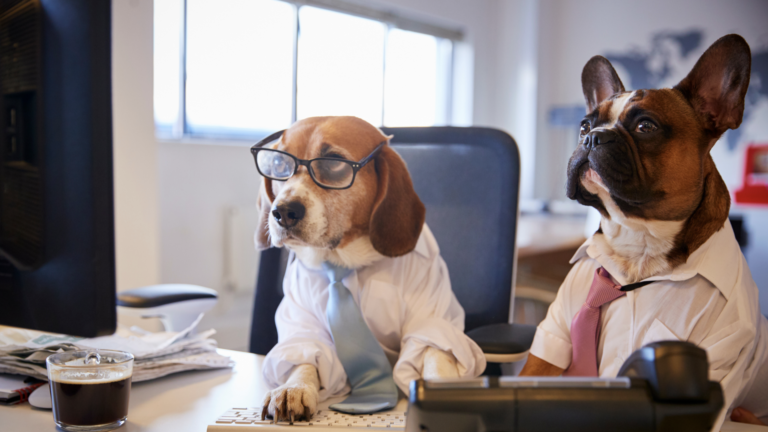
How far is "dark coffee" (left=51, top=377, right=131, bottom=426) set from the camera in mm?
643

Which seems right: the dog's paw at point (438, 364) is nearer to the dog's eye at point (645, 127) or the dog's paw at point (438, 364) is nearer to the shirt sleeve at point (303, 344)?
the shirt sleeve at point (303, 344)

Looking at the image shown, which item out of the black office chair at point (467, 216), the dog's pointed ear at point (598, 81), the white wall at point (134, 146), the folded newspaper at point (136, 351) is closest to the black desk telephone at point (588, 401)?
the dog's pointed ear at point (598, 81)

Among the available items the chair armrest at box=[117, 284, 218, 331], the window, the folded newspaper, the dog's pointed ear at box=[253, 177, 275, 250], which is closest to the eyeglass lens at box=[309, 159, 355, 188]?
the dog's pointed ear at box=[253, 177, 275, 250]

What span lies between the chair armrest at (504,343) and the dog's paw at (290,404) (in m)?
0.35

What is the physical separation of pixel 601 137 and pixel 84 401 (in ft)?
2.27

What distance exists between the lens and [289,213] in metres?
0.73

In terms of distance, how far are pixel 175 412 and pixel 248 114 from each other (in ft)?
8.26

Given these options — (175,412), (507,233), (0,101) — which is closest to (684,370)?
(175,412)

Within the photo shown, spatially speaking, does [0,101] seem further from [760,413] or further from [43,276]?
[760,413]

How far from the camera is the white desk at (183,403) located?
2.27 feet

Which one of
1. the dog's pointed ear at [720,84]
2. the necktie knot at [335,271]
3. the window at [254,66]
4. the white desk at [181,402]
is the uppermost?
the window at [254,66]

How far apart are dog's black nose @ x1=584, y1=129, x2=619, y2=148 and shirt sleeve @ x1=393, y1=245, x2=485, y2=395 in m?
0.29

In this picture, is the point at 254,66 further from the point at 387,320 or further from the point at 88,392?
the point at 88,392

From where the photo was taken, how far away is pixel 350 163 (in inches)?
30.4
